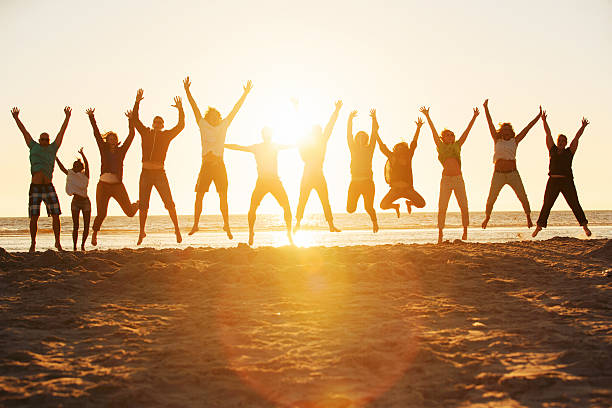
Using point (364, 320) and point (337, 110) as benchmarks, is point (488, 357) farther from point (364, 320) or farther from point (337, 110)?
point (337, 110)

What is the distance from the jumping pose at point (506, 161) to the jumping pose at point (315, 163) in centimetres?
366

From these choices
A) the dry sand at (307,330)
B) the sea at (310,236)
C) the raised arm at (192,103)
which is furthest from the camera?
the sea at (310,236)

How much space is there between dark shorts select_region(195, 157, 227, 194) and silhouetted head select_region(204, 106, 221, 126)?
746mm

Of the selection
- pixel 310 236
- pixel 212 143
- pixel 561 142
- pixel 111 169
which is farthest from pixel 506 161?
pixel 310 236

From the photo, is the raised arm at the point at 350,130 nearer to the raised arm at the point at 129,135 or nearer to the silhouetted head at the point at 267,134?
the silhouetted head at the point at 267,134

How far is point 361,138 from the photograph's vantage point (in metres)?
12.9

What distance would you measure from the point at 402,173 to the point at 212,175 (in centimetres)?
422

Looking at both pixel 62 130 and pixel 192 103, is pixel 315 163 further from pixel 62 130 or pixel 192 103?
pixel 62 130

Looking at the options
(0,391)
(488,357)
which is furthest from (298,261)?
(0,391)

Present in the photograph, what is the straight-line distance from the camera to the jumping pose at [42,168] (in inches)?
491

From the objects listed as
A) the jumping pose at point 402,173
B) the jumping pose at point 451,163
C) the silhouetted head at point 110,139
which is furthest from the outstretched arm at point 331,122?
the silhouetted head at point 110,139

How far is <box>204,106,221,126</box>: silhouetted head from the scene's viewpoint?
12.2 metres

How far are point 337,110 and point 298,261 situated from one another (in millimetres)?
3506

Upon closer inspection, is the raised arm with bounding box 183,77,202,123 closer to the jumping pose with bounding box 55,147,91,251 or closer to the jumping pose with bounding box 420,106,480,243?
the jumping pose with bounding box 55,147,91,251
